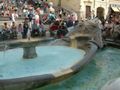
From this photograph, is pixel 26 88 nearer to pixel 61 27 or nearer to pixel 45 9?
pixel 61 27

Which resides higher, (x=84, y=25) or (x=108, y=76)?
(x=84, y=25)

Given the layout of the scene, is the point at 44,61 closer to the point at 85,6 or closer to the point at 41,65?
the point at 41,65

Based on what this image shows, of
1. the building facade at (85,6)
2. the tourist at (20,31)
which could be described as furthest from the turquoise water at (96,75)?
the building facade at (85,6)

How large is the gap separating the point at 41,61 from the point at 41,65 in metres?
0.54

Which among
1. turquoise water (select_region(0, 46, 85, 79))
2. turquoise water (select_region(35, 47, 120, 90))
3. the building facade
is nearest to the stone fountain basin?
turquoise water (select_region(0, 46, 85, 79))

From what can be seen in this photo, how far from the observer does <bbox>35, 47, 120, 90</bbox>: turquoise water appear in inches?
360

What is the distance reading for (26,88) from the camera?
7.48 meters

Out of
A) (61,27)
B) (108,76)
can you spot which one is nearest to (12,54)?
(108,76)

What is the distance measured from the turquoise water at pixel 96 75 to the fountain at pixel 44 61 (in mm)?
430

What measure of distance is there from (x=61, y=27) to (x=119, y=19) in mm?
3471

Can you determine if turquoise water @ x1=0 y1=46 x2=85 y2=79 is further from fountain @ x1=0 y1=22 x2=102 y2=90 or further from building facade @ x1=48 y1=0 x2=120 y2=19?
building facade @ x1=48 y1=0 x2=120 y2=19

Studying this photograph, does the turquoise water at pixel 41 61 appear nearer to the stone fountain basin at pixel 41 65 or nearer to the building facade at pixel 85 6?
the stone fountain basin at pixel 41 65

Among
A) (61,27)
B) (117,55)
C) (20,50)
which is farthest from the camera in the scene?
(61,27)

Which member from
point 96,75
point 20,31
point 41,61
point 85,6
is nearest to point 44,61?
point 41,61
